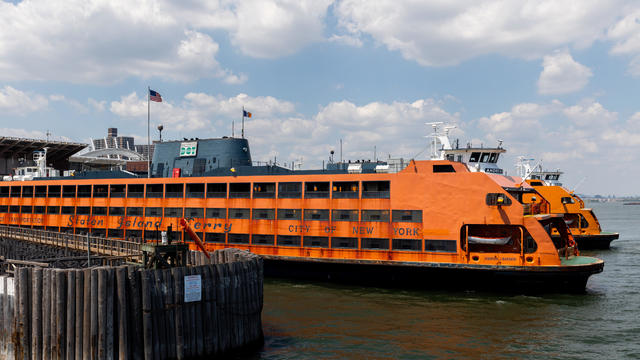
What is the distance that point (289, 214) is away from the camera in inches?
1331

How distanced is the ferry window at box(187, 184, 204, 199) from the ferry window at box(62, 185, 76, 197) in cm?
1409

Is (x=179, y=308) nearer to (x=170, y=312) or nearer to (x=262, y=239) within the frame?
(x=170, y=312)

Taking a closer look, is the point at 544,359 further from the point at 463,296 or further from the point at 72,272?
the point at 72,272

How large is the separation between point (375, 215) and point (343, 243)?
119 inches

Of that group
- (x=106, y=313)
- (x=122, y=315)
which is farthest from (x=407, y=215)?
(x=106, y=313)

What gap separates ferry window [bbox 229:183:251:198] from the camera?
35.6 meters

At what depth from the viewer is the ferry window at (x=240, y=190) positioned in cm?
3559

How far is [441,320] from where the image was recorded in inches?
891

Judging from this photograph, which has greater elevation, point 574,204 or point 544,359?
point 574,204

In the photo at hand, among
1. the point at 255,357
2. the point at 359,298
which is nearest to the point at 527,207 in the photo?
the point at 359,298

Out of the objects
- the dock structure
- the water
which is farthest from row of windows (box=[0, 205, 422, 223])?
the dock structure

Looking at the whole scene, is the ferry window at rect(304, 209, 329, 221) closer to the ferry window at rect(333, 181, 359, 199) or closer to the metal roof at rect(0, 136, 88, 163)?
the ferry window at rect(333, 181, 359, 199)

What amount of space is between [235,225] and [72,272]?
21744 mm

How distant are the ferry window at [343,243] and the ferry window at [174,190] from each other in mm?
13813
